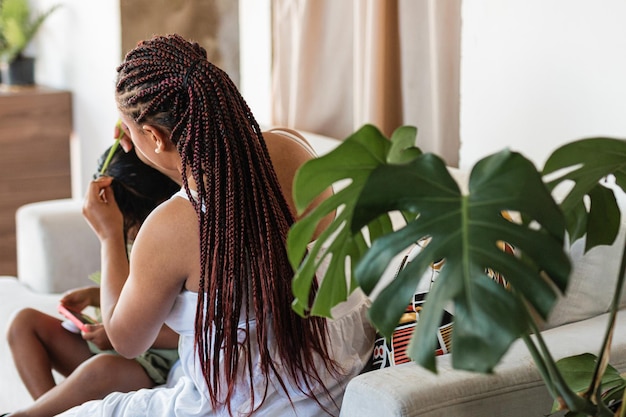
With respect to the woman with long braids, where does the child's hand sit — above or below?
below

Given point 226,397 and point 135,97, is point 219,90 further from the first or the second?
point 226,397

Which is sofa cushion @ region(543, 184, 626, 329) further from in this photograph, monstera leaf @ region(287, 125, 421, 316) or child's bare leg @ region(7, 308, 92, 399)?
child's bare leg @ region(7, 308, 92, 399)

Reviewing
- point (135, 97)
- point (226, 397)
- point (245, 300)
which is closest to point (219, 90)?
point (135, 97)

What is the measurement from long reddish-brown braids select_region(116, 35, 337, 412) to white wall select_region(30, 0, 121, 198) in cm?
196

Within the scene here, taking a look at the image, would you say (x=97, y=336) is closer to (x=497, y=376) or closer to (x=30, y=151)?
(x=497, y=376)

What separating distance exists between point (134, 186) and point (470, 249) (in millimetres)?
1231

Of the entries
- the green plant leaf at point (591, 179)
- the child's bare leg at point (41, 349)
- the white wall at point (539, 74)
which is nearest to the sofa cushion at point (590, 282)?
the white wall at point (539, 74)

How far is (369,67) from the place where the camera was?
233cm

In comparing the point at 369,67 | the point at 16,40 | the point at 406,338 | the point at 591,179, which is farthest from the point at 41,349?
the point at 16,40

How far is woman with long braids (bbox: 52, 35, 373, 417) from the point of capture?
50.1 inches

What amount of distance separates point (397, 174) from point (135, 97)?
62cm

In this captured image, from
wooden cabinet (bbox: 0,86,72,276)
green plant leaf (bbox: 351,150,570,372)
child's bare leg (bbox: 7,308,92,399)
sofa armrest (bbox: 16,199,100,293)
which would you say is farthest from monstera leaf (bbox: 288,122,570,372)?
wooden cabinet (bbox: 0,86,72,276)

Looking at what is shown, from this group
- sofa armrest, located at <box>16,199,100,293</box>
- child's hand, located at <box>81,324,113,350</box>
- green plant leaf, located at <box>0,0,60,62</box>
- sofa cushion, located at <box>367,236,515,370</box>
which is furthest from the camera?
green plant leaf, located at <box>0,0,60,62</box>

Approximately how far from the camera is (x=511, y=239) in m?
0.78
